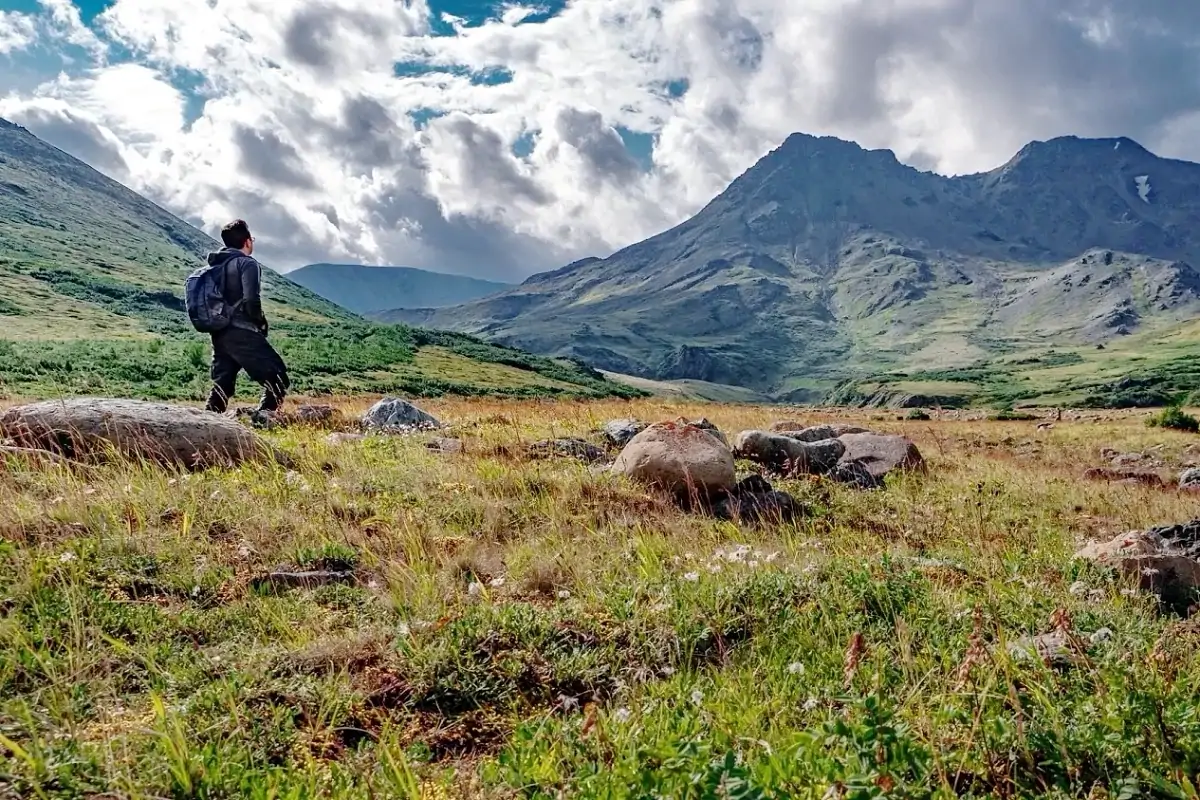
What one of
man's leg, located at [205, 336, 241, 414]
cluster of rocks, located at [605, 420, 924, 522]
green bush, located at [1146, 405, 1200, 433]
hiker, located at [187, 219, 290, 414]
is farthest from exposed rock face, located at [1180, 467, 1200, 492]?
green bush, located at [1146, 405, 1200, 433]

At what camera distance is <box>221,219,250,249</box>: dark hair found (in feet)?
38.9

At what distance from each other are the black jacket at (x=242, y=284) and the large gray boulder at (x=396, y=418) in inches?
101

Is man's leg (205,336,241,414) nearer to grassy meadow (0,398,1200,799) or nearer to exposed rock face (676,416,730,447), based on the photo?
grassy meadow (0,398,1200,799)

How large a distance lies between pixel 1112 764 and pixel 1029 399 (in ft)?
658

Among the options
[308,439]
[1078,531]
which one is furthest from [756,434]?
[308,439]

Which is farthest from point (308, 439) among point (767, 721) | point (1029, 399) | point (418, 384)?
point (1029, 399)

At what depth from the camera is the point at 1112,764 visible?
117 inches

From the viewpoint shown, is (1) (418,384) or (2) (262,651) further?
(1) (418,384)

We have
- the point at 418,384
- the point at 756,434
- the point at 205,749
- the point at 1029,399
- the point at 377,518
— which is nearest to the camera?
the point at 205,749

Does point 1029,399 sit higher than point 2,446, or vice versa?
point 1029,399

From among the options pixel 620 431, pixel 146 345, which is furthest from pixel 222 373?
pixel 146 345

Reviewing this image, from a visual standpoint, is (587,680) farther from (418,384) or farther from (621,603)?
(418,384)

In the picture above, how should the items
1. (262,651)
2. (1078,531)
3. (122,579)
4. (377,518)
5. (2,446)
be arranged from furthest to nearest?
(1078,531) → (2,446) → (377,518) → (122,579) → (262,651)

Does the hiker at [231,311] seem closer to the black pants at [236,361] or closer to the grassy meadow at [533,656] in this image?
the black pants at [236,361]
